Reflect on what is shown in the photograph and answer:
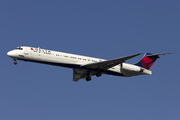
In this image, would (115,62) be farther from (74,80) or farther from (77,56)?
(74,80)

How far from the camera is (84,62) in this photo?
3219 centimetres

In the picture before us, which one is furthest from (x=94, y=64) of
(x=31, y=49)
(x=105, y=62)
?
(x=31, y=49)

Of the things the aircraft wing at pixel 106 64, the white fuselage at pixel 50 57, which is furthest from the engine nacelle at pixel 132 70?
the white fuselage at pixel 50 57

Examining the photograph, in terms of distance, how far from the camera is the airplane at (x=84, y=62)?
98.5 ft

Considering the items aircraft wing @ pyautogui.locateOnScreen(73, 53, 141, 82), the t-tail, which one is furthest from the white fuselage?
the t-tail

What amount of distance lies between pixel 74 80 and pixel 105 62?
25.4ft

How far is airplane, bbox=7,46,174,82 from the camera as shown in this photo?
3003cm

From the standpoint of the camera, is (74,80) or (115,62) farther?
(74,80)

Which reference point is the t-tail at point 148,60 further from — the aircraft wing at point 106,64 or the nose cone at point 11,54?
the nose cone at point 11,54

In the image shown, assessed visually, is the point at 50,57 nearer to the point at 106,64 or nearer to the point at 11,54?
the point at 11,54

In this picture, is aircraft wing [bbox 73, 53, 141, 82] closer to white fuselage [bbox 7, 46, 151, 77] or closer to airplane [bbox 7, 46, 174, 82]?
airplane [bbox 7, 46, 174, 82]

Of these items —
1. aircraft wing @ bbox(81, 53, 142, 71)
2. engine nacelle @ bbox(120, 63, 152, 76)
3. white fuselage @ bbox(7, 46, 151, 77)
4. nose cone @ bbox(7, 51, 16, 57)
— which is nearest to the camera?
nose cone @ bbox(7, 51, 16, 57)

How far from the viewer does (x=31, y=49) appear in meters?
30.2

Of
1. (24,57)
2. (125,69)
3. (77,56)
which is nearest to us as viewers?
(24,57)
